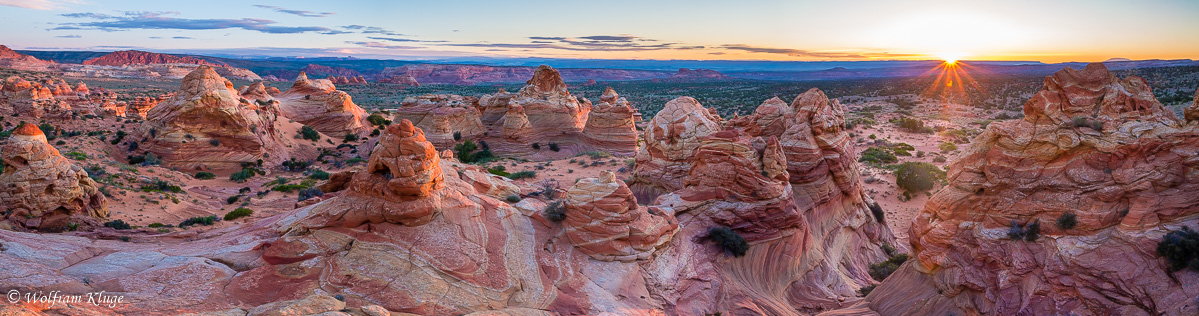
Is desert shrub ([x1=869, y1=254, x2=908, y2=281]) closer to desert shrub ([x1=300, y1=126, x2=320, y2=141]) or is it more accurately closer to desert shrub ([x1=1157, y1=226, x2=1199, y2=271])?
desert shrub ([x1=1157, y1=226, x2=1199, y2=271])

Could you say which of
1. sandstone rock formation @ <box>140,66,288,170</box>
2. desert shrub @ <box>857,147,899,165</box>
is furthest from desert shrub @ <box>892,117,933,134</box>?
sandstone rock formation @ <box>140,66,288,170</box>

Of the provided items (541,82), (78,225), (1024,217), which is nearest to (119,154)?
(78,225)

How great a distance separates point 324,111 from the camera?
2055 inches

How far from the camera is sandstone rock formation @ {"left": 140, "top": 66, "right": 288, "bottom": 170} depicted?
3384 centimetres

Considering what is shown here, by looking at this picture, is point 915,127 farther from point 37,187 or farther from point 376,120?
point 37,187

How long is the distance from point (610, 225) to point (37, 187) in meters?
19.5

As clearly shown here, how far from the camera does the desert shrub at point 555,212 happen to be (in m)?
15.7

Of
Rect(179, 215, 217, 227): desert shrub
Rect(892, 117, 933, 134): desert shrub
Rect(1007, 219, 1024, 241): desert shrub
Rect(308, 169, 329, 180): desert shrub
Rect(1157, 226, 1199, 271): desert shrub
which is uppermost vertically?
Rect(1157, 226, 1199, 271): desert shrub

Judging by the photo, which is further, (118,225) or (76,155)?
(76,155)

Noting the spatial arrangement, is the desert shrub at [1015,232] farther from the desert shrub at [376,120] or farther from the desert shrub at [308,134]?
the desert shrub at [376,120]

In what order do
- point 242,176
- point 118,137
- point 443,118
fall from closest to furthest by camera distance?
point 242,176 → point 118,137 → point 443,118

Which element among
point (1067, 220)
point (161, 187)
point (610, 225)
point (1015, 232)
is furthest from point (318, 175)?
point (1067, 220)

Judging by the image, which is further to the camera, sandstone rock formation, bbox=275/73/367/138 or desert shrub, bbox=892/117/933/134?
desert shrub, bbox=892/117/933/134

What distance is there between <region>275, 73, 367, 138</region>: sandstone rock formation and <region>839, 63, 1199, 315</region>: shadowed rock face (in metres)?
50.7
